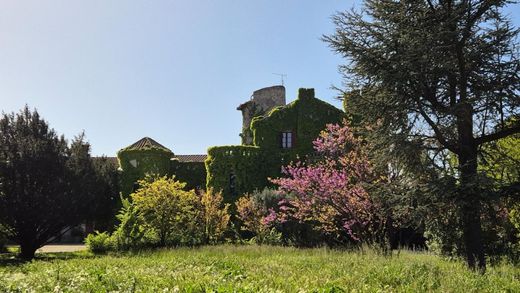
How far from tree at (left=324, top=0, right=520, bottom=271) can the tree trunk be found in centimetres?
2

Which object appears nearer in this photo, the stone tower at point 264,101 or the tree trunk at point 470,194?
the tree trunk at point 470,194

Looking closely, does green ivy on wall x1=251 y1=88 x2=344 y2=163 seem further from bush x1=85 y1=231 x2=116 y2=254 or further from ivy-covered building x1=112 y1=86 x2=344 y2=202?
bush x1=85 y1=231 x2=116 y2=254

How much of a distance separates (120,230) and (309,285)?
37.2 feet

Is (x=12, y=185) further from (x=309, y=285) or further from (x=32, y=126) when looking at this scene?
(x=309, y=285)

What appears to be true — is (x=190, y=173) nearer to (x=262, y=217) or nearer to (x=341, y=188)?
(x=262, y=217)

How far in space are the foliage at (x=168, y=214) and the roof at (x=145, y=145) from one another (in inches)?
413

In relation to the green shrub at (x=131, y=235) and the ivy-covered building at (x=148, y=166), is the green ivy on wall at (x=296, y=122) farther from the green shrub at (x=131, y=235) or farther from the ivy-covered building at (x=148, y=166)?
the green shrub at (x=131, y=235)

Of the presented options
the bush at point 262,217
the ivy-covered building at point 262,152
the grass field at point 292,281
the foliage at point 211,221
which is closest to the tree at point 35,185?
the foliage at point 211,221

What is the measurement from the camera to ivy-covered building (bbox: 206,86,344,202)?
24.1 metres

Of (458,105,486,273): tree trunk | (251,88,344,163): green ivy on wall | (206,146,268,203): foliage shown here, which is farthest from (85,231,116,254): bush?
(458,105,486,273): tree trunk

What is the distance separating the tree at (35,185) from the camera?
15.1 metres

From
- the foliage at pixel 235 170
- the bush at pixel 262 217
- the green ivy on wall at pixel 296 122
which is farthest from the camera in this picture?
the green ivy on wall at pixel 296 122

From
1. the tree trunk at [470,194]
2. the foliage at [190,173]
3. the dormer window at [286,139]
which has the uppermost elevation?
the dormer window at [286,139]

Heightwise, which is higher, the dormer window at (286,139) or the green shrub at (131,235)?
the dormer window at (286,139)
